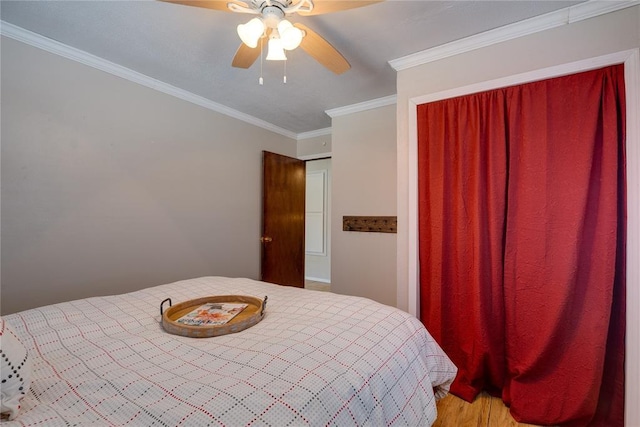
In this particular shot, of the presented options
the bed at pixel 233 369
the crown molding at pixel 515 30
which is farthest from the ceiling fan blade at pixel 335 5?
the bed at pixel 233 369

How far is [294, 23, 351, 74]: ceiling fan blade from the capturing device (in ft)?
4.90

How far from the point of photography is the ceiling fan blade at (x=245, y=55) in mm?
1612

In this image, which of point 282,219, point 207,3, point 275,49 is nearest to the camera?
point 207,3

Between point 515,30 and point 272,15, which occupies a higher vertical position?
point 515,30

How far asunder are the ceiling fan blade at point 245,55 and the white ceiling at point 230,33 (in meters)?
0.25

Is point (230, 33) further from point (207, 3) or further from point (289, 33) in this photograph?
point (289, 33)

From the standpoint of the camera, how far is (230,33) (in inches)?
73.0

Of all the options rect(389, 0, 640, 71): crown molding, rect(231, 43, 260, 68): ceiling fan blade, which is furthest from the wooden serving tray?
rect(389, 0, 640, 71): crown molding

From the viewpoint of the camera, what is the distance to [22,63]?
6.18 ft

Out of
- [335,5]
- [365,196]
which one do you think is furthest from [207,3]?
[365,196]

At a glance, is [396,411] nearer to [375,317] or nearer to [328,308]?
[375,317]

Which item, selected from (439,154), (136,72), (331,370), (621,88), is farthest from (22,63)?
(621,88)

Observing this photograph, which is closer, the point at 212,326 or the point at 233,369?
the point at 233,369

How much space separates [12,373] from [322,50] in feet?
5.83
